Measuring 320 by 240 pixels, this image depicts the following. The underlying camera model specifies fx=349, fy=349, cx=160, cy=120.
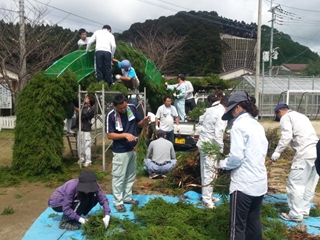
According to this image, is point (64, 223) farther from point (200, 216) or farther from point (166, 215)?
point (200, 216)

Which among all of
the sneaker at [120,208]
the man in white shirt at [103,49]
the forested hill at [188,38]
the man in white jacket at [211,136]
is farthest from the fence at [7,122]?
the forested hill at [188,38]

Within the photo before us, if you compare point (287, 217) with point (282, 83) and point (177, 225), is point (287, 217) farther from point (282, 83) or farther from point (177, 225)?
point (282, 83)

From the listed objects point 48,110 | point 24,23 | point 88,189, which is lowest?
point 88,189

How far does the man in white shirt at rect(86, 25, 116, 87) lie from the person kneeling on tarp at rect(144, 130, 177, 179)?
94.3 inches

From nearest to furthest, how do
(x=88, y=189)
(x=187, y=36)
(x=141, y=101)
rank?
1. (x=88, y=189)
2. (x=141, y=101)
3. (x=187, y=36)

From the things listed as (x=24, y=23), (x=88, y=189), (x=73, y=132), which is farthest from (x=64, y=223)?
(x=24, y=23)

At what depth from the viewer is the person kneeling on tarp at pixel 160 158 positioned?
720 cm

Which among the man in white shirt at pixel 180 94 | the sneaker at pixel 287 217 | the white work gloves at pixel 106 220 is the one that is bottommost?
the sneaker at pixel 287 217

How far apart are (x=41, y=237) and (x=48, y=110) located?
3592 millimetres

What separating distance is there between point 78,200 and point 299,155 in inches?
122

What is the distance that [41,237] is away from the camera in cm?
437

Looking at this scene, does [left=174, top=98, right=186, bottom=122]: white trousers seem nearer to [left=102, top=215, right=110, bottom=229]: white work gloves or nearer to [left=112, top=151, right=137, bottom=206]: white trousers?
[left=112, top=151, right=137, bottom=206]: white trousers

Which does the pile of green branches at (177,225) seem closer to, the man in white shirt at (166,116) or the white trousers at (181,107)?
the man in white shirt at (166,116)

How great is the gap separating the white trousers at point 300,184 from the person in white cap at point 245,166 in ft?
5.61
